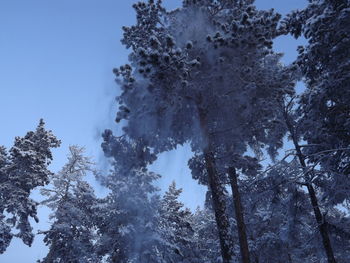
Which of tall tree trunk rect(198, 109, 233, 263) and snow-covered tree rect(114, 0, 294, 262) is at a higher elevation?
snow-covered tree rect(114, 0, 294, 262)

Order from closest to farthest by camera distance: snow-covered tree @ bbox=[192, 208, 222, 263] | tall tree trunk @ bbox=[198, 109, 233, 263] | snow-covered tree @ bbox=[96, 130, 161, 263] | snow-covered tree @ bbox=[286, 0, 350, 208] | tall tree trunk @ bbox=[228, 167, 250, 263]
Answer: snow-covered tree @ bbox=[286, 0, 350, 208] < tall tree trunk @ bbox=[198, 109, 233, 263] < tall tree trunk @ bbox=[228, 167, 250, 263] < snow-covered tree @ bbox=[96, 130, 161, 263] < snow-covered tree @ bbox=[192, 208, 222, 263]

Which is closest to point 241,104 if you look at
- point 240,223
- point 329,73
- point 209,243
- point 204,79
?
point 204,79

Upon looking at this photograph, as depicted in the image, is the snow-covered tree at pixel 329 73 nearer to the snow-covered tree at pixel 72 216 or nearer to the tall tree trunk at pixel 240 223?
the tall tree trunk at pixel 240 223

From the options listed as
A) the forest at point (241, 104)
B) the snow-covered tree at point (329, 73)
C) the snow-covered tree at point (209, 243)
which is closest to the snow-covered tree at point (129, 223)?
the snow-covered tree at point (209, 243)

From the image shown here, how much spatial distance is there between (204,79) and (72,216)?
1628cm

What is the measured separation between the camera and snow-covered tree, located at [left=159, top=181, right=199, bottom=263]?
21.7 m

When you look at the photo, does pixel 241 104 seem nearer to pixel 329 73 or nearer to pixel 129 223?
pixel 329 73

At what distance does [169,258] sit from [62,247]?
8.21 m

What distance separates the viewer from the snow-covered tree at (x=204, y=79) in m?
9.78

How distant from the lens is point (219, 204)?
33.0ft

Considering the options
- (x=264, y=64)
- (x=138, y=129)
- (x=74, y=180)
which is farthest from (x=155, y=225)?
(x=264, y=64)

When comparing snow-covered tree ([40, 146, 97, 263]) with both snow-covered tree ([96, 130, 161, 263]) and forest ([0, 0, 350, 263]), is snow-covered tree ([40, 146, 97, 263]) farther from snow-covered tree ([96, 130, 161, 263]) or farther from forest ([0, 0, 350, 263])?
forest ([0, 0, 350, 263])

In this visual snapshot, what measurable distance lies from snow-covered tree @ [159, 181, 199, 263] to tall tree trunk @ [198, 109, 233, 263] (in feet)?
39.9

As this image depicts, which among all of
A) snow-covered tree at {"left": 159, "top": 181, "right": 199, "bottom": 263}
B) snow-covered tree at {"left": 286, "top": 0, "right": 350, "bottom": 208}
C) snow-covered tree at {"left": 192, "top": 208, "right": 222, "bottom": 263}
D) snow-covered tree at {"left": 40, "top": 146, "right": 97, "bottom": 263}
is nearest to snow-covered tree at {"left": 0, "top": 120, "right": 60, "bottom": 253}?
snow-covered tree at {"left": 40, "top": 146, "right": 97, "bottom": 263}
